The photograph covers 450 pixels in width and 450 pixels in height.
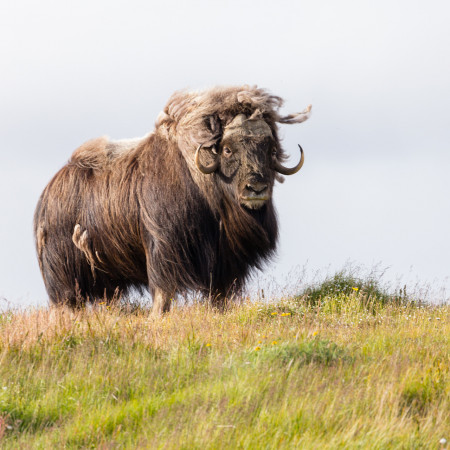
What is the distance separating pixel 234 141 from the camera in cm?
801

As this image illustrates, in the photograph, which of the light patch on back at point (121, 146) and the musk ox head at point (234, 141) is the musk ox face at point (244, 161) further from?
the light patch on back at point (121, 146)

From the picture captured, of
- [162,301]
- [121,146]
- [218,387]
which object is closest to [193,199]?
[162,301]

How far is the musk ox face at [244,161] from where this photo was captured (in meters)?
7.90

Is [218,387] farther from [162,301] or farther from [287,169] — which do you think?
[287,169]

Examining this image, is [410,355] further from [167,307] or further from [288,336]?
[167,307]

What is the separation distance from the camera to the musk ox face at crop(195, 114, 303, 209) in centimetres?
790

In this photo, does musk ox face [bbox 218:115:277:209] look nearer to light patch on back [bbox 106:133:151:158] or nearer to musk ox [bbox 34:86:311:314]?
musk ox [bbox 34:86:311:314]

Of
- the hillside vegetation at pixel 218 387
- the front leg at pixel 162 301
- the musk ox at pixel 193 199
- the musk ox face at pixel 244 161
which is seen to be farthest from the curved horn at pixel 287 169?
the hillside vegetation at pixel 218 387

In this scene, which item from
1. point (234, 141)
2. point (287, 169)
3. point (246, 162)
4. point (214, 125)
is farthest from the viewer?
point (287, 169)

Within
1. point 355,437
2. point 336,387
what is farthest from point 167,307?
Result: point 355,437

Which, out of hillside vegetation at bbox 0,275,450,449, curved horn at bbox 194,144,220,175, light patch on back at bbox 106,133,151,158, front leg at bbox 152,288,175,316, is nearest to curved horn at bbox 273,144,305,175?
curved horn at bbox 194,144,220,175

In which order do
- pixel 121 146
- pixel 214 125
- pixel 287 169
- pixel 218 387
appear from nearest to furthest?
pixel 218 387 < pixel 214 125 < pixel 287 169 < pixel 121 146

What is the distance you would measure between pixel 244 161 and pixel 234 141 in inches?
9.9

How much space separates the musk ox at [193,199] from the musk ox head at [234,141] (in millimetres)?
10
